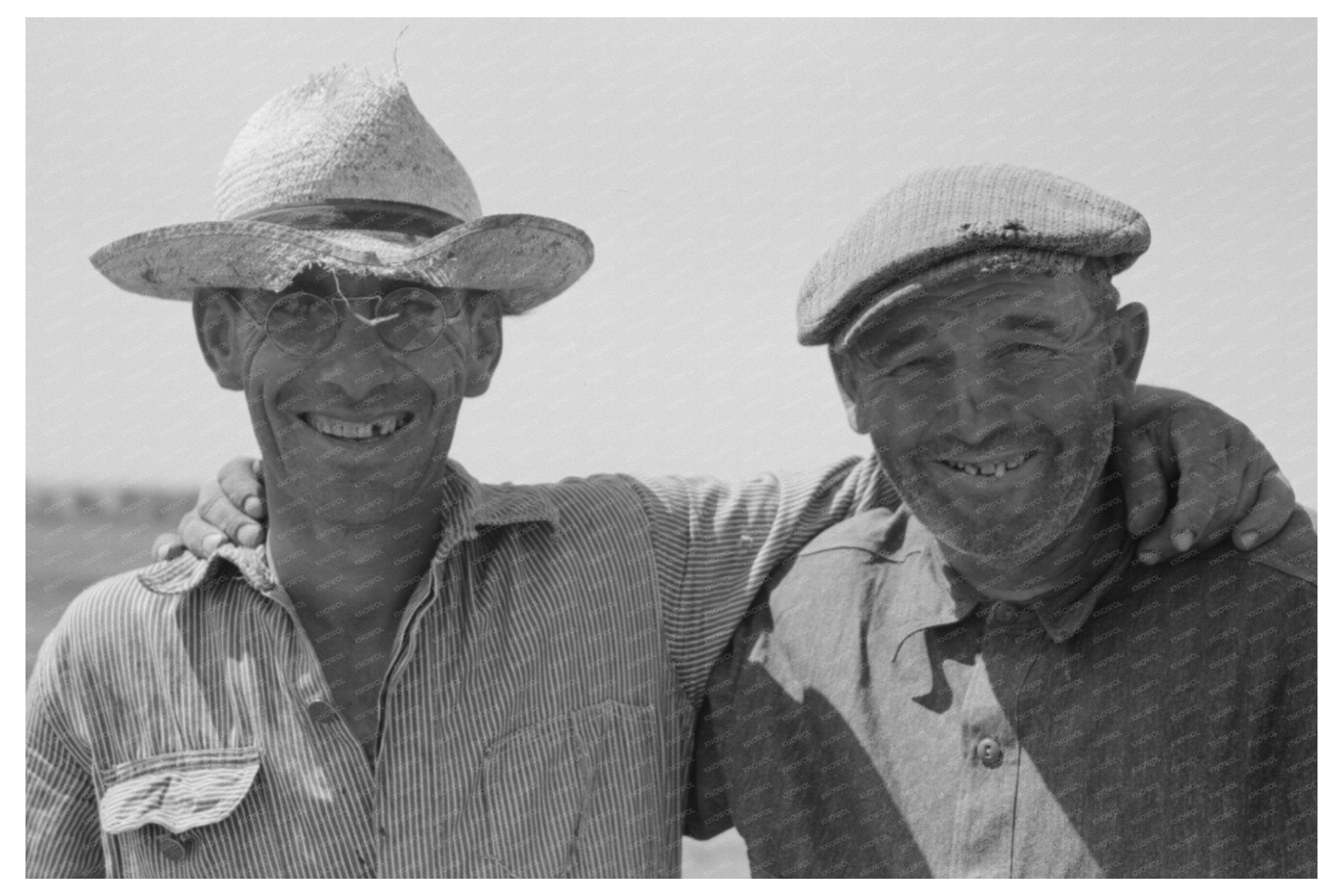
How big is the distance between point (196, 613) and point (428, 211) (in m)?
0.98

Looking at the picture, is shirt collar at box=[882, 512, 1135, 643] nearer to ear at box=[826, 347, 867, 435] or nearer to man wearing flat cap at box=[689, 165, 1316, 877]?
man wearing flat cap at box=[689, 165, 1316, 877]

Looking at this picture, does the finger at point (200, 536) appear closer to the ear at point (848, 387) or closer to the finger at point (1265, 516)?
the ear at point (848, 387)

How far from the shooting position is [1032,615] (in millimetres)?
3049

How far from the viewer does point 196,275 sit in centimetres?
328

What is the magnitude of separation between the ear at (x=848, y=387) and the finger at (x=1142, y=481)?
503 mm

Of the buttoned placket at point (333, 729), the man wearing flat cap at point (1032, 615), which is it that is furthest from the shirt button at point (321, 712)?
the man wearing flat cap at point (1032, 615)

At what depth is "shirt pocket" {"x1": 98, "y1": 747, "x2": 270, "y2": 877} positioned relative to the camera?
10.2 feet

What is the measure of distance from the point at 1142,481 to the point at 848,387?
0.58m

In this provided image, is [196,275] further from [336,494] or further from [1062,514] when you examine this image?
[1062,514]

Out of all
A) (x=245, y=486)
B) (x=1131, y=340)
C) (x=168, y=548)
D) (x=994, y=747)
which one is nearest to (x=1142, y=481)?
(x=1131, y=340)

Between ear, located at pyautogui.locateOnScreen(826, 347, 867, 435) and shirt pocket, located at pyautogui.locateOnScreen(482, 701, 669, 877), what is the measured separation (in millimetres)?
784

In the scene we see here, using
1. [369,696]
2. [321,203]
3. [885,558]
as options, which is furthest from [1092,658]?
[321,203]

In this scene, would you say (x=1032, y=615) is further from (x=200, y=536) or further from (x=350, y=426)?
(x=200, y=536)

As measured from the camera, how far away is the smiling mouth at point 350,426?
10.4ft
